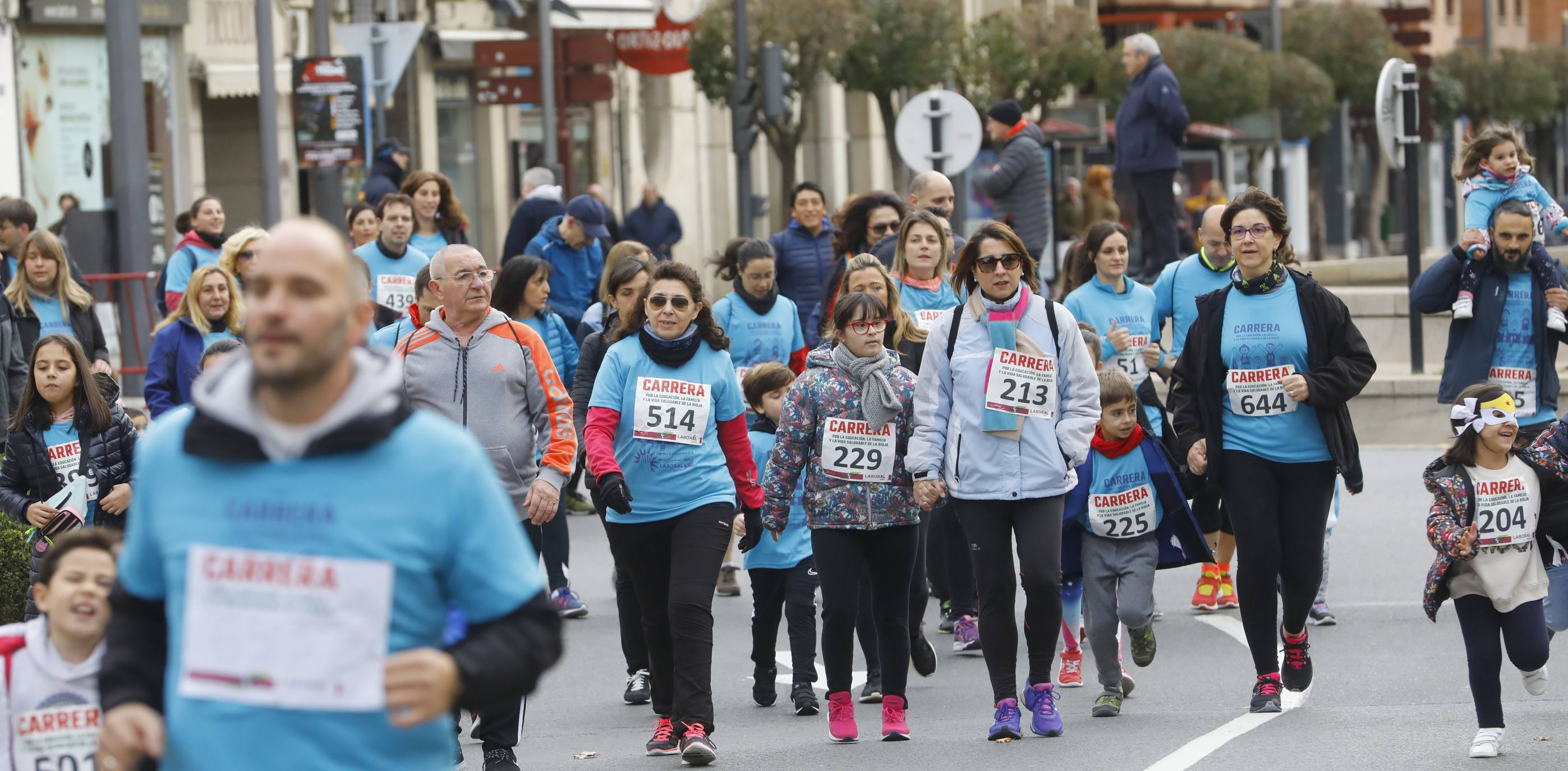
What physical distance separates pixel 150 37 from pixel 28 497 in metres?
17.9

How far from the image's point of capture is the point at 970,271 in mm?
7848

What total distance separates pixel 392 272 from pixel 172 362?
2.29 metres

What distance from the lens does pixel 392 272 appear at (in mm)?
11922

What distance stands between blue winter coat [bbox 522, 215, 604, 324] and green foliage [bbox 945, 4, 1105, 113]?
24.8 m

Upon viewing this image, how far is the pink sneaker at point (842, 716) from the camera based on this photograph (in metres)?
7.92

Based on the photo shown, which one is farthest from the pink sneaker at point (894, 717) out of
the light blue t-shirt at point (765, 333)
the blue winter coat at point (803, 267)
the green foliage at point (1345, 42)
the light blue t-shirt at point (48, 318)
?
the green foliage at point (1345, 42)

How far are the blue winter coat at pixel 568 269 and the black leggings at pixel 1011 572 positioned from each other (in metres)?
6.33

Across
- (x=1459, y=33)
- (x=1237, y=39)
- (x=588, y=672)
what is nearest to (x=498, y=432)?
(x=588, y=672)

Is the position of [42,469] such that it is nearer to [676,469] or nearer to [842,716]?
[676,469]

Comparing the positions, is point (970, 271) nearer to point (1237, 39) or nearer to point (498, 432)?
point (498, 432)

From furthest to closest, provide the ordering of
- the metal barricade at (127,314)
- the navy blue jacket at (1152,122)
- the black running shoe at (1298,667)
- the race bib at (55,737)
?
1. the metal barricade at (127,314)
2. the navy blue jacket at (1152,122)
3. the black running shoe at (1298,667)
4. the race bib at (55,737)

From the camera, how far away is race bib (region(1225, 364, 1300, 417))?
770 centimetres

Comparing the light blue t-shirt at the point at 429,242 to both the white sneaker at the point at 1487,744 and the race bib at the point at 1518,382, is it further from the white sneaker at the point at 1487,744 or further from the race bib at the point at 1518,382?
the white sneaker at the point at 1487,744

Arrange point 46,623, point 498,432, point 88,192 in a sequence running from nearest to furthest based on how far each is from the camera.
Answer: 1. point 46,623
2. point 498,432
3. point 88,192
